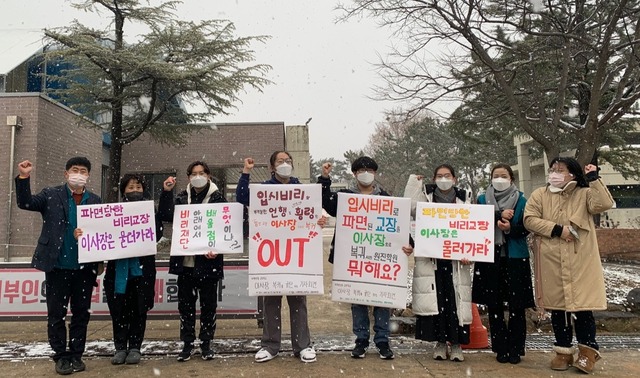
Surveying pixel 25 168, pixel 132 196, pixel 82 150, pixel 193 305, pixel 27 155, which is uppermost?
pixel 82 150

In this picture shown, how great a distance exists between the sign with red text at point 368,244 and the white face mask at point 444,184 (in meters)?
0.39

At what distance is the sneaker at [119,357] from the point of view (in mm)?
4395

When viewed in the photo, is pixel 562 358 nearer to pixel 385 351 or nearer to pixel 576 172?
pixel 385 351

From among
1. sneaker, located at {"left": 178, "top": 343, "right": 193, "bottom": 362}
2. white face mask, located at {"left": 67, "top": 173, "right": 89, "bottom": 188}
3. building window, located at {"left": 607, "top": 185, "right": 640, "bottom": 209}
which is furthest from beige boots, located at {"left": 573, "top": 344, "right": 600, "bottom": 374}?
building window, located at {"left": 607, "top": 185, "right": 640, "bottom": 209}

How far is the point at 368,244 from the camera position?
4660mm

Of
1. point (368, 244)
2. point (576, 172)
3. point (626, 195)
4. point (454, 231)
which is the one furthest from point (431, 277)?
point (626, 195)

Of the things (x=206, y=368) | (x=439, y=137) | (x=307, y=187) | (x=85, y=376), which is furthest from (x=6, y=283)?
(x=439, y=137)

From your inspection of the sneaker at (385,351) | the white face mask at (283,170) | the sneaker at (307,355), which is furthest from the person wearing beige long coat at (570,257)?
the white face mask at (283,170)

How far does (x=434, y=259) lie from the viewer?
15.0 ft

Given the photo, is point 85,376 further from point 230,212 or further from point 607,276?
point 607,276

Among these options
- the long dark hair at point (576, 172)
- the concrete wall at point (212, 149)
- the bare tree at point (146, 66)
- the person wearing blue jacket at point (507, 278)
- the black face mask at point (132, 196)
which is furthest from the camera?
the concrete wall at point (212, 149)

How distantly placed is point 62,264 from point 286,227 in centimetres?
219

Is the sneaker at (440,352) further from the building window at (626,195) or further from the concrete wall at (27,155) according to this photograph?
the building window at (626,195)

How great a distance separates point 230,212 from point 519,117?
6080mm
